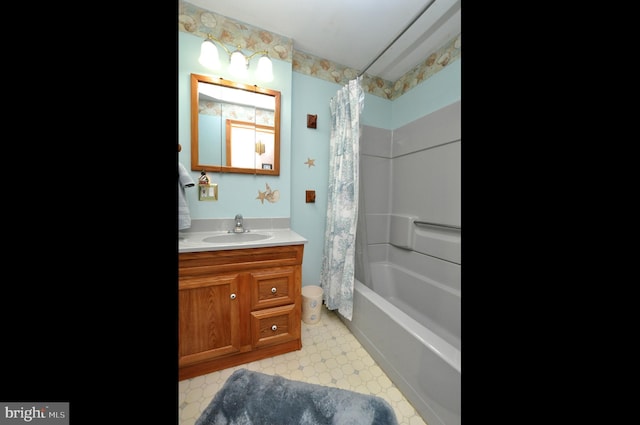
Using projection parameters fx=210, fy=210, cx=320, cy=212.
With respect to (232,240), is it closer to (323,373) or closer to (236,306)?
(236,306)

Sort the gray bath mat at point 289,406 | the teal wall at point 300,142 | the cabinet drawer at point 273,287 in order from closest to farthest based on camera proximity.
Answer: the gray bath mat at point 289,406, the cabinet drawer at point 273,287, the teal wall at point 300,142

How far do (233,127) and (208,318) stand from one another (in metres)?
1.22

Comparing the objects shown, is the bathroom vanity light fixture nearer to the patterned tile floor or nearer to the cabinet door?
the cabinet door

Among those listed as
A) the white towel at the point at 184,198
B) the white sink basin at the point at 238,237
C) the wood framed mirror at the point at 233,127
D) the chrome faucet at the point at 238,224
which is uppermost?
the wood framed mirror at the point at 233,127

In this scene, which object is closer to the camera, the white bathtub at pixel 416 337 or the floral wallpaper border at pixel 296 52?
the white bathtub at pixel 416 337

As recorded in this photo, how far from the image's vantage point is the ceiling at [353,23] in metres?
1.32

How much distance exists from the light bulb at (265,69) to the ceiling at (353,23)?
9.3 inches

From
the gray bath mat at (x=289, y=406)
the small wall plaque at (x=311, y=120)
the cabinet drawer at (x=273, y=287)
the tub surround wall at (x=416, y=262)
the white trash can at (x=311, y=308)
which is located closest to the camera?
the gray bath mat at (x=289, y=406)

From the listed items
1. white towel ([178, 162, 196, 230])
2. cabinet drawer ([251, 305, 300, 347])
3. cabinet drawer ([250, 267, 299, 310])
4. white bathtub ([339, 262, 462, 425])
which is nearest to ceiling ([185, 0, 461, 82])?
white towel ([178, 162, 196, 230])

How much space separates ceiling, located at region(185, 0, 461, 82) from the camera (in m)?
1.32

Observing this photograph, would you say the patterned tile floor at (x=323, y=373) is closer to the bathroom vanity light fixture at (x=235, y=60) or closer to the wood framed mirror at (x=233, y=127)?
the wood framed mirror at (x=233, y=127)

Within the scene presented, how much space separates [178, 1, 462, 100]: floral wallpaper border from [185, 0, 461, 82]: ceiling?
0.11ft

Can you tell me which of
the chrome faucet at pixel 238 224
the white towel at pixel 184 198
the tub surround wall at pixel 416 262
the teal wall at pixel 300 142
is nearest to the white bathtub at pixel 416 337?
the tub surround wall at pixel 416 262
